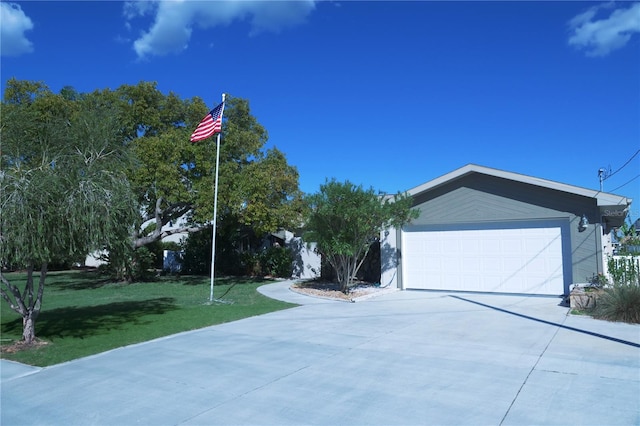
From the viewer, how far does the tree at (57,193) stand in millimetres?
7344

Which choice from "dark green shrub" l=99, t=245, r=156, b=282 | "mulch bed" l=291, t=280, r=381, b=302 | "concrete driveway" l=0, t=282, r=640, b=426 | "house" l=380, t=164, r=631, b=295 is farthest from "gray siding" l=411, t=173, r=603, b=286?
"dark green shrub" l=99, t=245, r=156, b=282

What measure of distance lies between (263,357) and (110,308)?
310 inches

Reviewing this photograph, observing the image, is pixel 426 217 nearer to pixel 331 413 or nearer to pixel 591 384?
pixel 591 384

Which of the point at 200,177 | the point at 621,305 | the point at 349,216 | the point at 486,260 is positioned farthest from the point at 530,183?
the point at 200,177

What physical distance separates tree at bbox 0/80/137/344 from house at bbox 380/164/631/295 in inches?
406

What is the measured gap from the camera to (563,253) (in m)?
14.2

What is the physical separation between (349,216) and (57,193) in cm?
850

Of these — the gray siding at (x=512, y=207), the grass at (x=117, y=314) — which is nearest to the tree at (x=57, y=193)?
the grass at (x=117, y=314)

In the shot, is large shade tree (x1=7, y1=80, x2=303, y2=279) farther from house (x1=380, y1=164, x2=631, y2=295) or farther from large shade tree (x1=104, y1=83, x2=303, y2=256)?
house (x1=380, y1=164, x2=631, y2=295)

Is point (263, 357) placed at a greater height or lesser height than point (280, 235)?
lesser

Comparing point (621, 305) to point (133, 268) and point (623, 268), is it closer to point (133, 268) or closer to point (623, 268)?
point (623, 268)

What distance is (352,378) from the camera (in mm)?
6137

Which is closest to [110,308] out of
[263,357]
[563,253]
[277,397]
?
[263,357]

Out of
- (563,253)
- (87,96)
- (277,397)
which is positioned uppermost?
(87,96)
